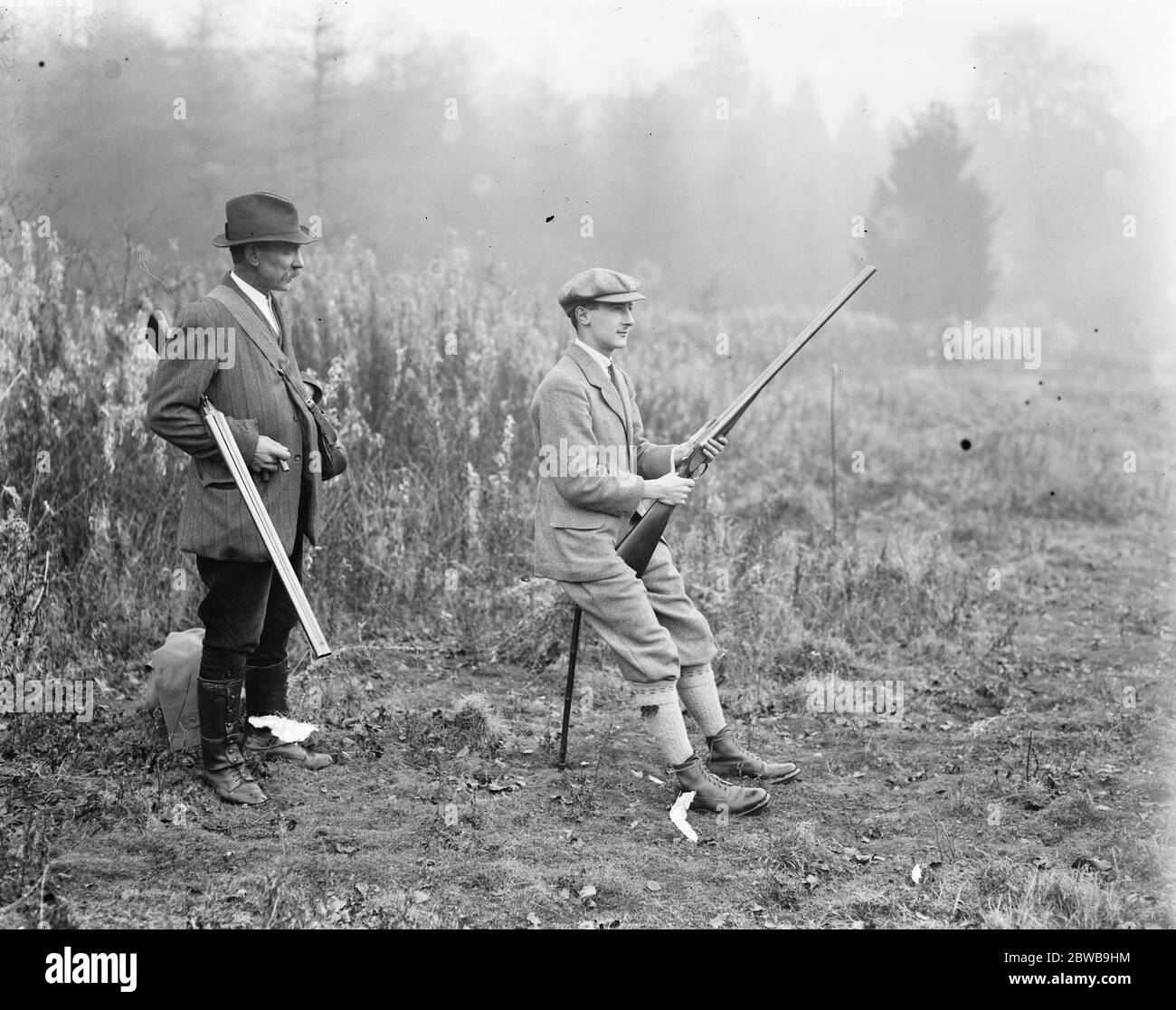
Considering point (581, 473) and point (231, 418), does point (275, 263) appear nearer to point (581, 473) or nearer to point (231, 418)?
point (231, 418)

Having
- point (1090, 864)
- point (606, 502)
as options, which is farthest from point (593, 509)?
point (1090, 864)

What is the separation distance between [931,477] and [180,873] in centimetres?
1047

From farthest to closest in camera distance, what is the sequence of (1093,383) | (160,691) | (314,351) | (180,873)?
(1093,383) < (314,351) < (160,691) < (180,873)

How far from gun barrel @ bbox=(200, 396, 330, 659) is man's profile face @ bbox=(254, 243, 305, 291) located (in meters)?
0.61

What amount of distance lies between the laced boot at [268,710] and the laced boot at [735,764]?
1.78 meters

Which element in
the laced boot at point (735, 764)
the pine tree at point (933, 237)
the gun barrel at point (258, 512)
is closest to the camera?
the gun barrel at point (258, 512)

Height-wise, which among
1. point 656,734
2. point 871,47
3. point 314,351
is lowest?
point 656,734

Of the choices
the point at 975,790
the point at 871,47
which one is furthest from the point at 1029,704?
the point at 871,47

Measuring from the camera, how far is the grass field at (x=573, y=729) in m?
4.26

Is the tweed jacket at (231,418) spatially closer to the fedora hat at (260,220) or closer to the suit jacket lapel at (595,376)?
the fedora hat at (260,220)

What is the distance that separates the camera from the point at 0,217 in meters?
7.51

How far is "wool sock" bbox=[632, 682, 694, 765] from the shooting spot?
4984 mm

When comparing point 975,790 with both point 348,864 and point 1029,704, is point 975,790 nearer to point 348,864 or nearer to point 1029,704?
point 1029,704

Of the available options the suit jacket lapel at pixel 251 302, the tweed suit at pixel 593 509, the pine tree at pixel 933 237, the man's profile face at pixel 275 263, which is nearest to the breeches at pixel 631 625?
the tweed suit at pixel 593 509
